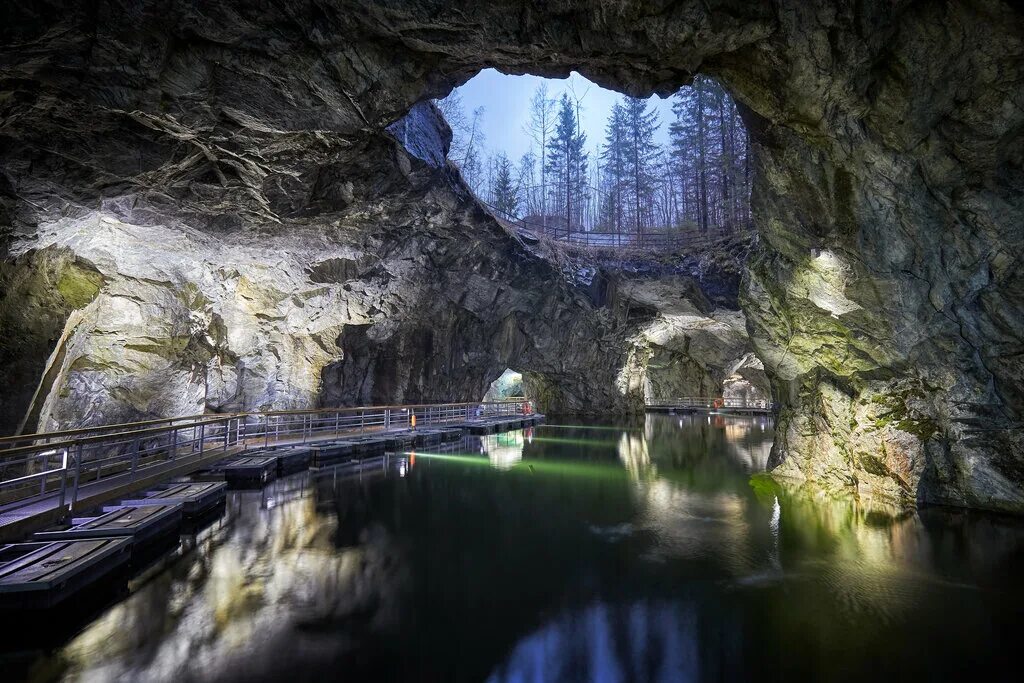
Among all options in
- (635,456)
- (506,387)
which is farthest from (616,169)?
(635,456)

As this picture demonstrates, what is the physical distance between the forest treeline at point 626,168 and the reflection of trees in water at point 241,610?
22.7 meters

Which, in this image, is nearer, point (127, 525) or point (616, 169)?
point (127, 525)

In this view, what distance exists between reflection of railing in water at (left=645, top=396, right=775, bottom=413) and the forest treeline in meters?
13.9

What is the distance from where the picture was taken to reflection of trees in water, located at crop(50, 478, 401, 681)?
145 inches

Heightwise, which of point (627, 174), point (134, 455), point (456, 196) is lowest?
point (134, 455)

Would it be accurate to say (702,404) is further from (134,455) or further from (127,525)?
(127,525)

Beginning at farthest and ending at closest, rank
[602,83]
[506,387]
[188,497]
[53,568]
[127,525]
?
[506,387]
[602,83]
[188,497]
[127,525]
[53,568]

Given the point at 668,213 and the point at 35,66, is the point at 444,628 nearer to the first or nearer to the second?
the point at 35,66

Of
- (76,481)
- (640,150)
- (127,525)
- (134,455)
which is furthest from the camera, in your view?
(640,150)

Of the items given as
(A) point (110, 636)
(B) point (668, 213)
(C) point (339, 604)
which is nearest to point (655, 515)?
(C) point (339, 604)

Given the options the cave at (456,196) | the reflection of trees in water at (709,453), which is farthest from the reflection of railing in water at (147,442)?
the reflection of trees in water at (709,453)

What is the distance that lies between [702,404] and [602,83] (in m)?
35.2

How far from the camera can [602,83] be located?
29.0 feet

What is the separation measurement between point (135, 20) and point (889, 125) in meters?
11.3
